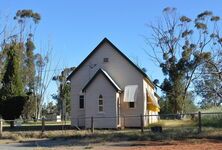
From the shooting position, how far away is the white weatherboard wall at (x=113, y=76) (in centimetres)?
3938

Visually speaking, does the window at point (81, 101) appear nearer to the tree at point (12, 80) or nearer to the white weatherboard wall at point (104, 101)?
the white weatherboard wall at point (104, 101)

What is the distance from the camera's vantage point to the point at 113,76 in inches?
1583

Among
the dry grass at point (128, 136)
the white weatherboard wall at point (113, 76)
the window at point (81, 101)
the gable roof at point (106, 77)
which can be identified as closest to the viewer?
the dry grass at point (128, 136)

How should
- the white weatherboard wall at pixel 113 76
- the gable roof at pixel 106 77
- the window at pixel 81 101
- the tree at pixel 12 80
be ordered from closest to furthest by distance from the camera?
the gable roof at pixel 106 77 → the white weatherboard wall at pixel 113 76 → the window at pixel 81 101 → the tree at pixel 12 80

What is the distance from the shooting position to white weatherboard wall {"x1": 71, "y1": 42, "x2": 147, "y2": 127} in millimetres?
39375

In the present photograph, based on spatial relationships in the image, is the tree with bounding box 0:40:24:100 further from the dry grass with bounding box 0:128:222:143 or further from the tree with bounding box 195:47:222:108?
the tree with bounding box 195:47:222:108

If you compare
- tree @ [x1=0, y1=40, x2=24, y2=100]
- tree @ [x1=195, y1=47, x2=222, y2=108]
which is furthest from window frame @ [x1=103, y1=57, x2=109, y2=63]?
tree @ [x1=195, y1=47, x2=222, y2=108]

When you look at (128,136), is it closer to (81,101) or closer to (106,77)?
(106,77)

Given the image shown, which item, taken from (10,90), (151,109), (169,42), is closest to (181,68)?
(169,42)

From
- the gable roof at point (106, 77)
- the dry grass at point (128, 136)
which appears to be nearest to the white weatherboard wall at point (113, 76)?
the gable roof at point (106, 77)

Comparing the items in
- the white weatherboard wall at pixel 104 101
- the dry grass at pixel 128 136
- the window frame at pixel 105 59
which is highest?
the window frame at pixel 105 59

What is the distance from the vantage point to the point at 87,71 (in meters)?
41.4

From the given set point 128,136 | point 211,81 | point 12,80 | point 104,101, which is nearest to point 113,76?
point 104,101

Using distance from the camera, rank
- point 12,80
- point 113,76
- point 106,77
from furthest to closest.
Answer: point 12,80 < point 113,76 < point 106,77
